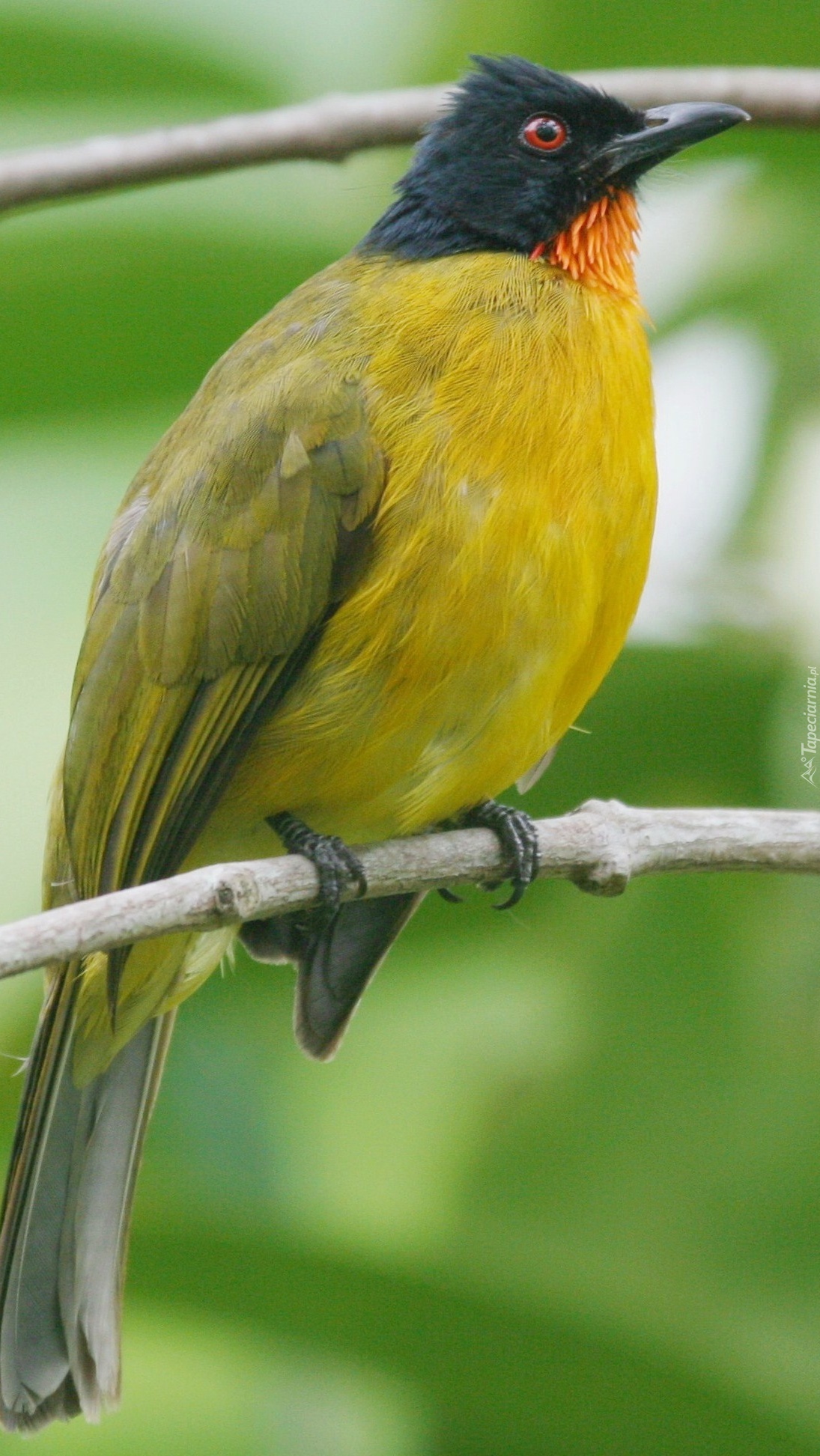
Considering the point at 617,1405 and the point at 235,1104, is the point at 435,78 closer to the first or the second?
the point at 235,1104

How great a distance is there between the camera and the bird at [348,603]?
2602 mm

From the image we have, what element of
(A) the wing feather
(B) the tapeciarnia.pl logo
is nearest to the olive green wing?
(A) the wing feather

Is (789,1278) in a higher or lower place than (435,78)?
lower

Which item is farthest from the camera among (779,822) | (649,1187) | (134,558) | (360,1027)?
(360,1027)

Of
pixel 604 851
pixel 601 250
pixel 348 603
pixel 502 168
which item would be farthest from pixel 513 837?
pixel 502 168

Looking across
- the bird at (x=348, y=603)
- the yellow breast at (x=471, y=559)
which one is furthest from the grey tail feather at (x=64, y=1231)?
the yellow breast at (x=471, y=559)

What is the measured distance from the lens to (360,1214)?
304cm

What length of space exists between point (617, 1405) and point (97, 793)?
1.44m

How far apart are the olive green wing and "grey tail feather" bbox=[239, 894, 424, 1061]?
33cm

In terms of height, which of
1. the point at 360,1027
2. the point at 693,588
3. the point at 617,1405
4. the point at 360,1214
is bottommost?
the point at 617,1405

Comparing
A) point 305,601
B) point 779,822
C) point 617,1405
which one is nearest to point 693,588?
point 779,822

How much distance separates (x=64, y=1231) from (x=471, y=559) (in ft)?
4.65

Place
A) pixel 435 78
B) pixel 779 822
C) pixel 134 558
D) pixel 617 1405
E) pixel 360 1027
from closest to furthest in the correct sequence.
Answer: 1. pixel 779 822
2. pixel 134 558
3. pixel 617 1405
4. pixel 360 1027
5. pixel 435 78

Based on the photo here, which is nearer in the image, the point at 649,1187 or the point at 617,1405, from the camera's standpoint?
the point at 617,1405
